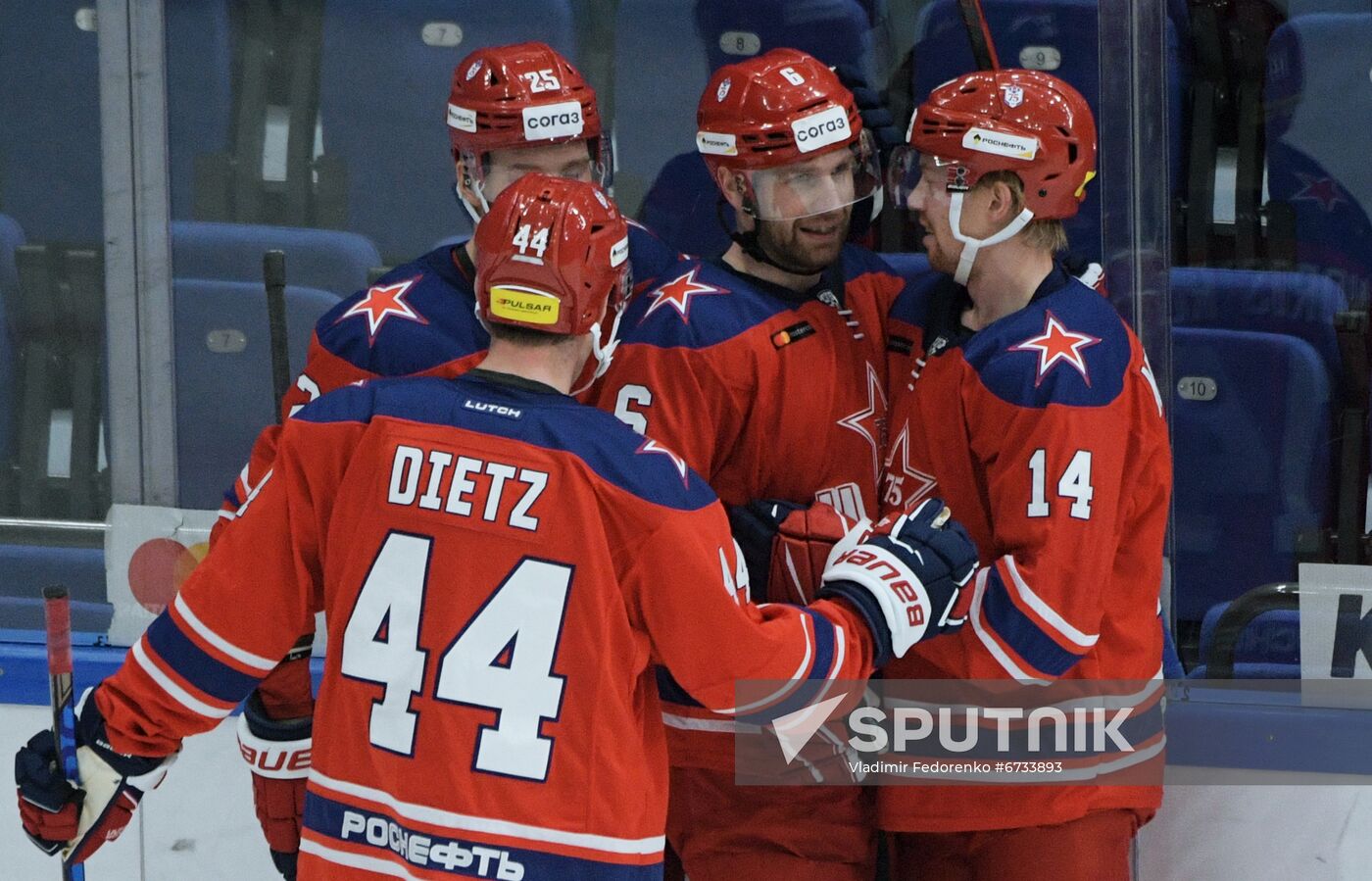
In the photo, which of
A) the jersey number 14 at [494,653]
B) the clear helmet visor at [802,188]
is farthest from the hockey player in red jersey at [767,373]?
the jersey number 14 at [494,653]

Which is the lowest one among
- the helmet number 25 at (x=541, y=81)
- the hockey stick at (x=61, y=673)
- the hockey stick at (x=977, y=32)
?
the hockey stick at (x=61, y=673)

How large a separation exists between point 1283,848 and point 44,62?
257 centimetres

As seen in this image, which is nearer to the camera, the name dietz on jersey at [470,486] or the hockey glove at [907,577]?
the name dietz on jersey at [470,486]

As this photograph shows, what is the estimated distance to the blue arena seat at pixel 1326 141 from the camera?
2.97m

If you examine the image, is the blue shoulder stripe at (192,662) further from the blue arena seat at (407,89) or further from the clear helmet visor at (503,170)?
the blue arena seat at (407,89)

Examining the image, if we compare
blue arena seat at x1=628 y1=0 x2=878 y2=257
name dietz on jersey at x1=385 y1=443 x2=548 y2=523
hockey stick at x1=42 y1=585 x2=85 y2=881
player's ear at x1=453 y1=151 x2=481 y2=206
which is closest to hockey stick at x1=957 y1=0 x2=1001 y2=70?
blue arena seat at x1=628 y1=0 x2=878 y2=257

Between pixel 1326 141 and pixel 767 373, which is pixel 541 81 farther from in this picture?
pixel 1326 141

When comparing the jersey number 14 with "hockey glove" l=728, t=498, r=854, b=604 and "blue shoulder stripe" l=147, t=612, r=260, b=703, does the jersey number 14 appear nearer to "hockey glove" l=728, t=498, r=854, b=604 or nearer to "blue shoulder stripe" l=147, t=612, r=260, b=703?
"blue shoulder stripe" l=147, t=612, r=260, b=703

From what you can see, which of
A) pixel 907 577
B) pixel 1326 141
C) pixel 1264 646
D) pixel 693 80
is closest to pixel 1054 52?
pixel 1326 141

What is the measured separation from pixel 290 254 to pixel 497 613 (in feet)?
4.64

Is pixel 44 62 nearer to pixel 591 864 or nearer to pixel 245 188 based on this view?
pixel 245 188

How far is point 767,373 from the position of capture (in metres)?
2.52

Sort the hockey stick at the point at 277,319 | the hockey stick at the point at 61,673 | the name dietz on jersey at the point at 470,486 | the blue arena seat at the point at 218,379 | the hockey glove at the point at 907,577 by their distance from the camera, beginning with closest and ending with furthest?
1. the name dietz on jersey at the point at 470,486
2. the hockey glove at the point at 907,577
3. the hockey stick at the point at 61,673
4. the hockey stick at the point at 277,319
5. the blue arena seat at the point at 218,379

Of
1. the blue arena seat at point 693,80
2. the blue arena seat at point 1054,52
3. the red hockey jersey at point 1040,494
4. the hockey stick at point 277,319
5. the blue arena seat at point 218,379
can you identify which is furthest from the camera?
the blue arena seat at point 693,80
